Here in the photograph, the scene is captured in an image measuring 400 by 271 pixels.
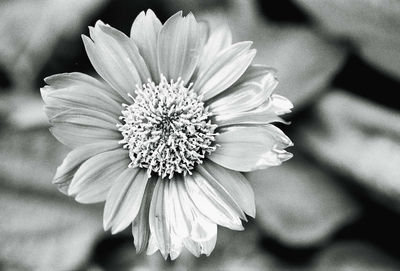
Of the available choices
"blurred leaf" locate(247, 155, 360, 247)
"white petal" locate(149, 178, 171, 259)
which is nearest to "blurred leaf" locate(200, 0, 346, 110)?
"blurred leaf" locate(247, 155, 360, 247)

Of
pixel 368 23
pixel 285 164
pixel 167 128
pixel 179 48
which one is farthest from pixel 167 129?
pixel 368 23

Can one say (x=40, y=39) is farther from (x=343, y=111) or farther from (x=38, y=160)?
(x=343, y=111)

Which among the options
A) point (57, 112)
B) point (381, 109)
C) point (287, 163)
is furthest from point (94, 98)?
point (381, 109)

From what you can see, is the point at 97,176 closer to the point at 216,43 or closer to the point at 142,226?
the point at 142,226

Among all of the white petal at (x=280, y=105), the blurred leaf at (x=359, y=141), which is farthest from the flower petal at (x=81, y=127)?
the blurred leaf at (x=359, y=141)

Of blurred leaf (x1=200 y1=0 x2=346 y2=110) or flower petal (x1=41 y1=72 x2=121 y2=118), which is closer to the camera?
flower petal (x1=41 y1=72 x2=121 y2=118)

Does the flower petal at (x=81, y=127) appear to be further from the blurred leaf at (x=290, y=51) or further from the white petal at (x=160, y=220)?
the blurred leaf at (x=290, y=51)

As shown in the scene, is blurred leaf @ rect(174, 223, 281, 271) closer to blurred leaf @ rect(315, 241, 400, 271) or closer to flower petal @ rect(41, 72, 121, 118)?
blurred leaf @ rect(315, 241, 400, 271)
